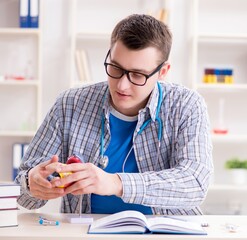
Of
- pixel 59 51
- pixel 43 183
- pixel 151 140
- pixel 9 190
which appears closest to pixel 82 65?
pixel 59 51

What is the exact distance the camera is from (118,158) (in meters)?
2.12

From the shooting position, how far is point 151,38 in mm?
2043

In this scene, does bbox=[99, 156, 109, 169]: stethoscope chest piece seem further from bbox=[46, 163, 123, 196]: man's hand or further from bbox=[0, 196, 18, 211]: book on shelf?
bbox=[0, 196, 18, 211]: book on shelf

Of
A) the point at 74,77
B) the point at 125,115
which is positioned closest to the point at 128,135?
the point at 125,115

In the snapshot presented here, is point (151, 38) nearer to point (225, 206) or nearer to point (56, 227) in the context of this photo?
point (56, 227)

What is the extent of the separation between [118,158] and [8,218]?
0.49 m

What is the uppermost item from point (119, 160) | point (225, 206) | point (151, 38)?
point (151, 38)

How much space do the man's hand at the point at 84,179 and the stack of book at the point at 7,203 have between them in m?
0.13

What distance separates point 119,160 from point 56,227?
42 centimetres

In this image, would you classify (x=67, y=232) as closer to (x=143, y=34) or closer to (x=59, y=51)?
(x=143, y=34)

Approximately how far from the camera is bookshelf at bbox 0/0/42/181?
4.65 m

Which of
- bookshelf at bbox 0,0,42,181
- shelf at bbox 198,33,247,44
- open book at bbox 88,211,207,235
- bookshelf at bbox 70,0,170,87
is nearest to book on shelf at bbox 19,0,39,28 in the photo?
bookshelf at bbox 0,0,42,181

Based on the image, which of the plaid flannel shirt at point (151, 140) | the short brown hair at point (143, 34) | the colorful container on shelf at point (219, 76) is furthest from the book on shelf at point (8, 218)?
the colorful container on shelf at point (219, 76)

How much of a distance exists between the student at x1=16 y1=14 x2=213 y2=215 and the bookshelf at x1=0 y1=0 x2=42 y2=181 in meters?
2.47
